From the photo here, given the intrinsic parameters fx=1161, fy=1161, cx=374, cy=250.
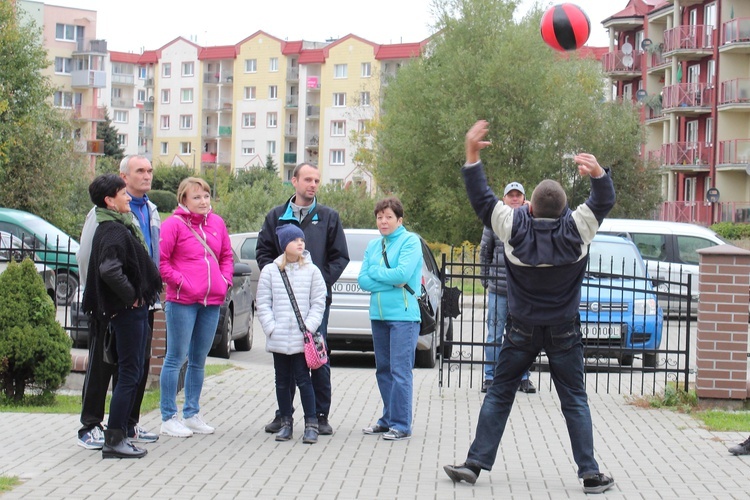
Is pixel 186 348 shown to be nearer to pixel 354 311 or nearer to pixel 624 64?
pixel 354 311

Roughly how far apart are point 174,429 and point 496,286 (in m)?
3.74

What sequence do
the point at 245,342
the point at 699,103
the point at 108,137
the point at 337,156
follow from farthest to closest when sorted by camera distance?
the point at 337,156 → the point at 108,137 → the point at 699,103 → the point at 245,342

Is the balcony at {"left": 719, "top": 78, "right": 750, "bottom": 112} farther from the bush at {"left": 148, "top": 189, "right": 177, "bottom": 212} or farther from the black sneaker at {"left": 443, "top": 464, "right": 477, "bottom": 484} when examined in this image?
the black sneaker at {"left": 443, "top": 464, "right": 477, "bottom": 484}

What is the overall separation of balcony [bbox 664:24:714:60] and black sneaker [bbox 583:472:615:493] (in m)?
55.5

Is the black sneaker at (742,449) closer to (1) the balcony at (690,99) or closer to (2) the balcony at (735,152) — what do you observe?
(2) the balcony at (735,152)

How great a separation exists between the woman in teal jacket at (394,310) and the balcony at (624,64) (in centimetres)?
6270

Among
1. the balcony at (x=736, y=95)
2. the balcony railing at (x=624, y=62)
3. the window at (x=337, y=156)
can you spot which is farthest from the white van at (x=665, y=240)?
the window at (x=337, y=156)

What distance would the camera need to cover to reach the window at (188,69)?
380 ft

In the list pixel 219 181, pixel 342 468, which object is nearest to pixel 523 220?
pixel 342 468

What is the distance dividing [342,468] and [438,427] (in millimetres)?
1926

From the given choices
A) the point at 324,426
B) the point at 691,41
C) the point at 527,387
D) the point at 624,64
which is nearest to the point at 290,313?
the point at 324,426

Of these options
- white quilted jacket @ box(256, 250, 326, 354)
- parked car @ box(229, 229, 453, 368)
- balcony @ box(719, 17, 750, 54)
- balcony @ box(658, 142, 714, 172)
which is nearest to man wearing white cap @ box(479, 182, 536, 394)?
parked car @ box(229, 229, 453, 368)

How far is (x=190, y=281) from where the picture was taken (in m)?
8.27

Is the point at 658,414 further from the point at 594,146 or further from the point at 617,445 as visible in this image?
the point at 594,146
